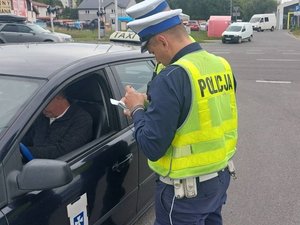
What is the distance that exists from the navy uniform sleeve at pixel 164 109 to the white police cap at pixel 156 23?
0.62 ft

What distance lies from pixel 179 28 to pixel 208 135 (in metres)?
0.55

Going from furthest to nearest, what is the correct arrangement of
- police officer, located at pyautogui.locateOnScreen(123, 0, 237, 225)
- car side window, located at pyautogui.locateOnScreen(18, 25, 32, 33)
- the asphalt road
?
car side window, located at pyautogui.locateOnScreen(18, 25, 32, 33), the asphalt road, police officer, located at pyautogui.locateOnScreen(123, 0, 237, 225)

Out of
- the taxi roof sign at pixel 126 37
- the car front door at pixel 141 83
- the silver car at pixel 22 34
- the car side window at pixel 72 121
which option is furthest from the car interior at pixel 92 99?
the silver car at pixel 22 34

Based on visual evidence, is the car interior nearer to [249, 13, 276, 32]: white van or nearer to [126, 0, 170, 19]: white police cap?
[126, 0, 170, 19]: white police cap

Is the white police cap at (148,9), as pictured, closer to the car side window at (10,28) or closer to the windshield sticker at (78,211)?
the windshield sticker at (78,211)

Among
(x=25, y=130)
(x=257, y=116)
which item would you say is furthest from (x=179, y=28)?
(x=257, y=116)

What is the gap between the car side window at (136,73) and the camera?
9.71 feet

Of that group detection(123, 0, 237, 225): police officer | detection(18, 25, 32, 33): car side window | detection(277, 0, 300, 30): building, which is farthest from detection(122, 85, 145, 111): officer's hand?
detection(277, 0, 300, 30): building

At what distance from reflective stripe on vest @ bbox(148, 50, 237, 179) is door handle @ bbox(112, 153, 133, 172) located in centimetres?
41

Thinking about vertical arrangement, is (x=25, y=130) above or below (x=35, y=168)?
above

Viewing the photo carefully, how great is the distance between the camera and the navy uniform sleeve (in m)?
1.89

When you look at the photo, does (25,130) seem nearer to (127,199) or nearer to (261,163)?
(127,199)

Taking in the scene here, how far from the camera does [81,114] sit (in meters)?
2.72

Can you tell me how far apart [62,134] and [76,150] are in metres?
0.24
